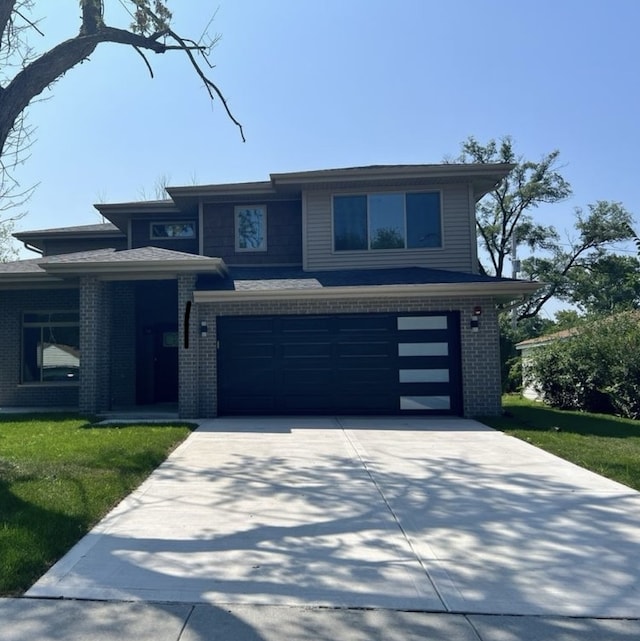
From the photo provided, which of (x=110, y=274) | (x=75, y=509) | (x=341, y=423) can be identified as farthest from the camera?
(x=110, y=274)

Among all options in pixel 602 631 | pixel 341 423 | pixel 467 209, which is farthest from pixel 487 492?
pixel 467 209

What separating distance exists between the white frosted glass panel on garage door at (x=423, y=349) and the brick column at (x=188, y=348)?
437 cm

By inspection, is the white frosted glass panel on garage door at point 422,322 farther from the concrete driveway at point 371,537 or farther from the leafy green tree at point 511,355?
the leafy green tree at point 511,355

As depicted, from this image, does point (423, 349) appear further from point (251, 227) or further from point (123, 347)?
point (123, 347)

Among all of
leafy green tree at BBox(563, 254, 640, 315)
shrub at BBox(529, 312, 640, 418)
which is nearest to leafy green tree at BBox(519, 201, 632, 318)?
leafy green tree at BBox(563, 254, 640, 315)

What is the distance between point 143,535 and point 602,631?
3.38 m

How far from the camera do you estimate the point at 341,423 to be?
10.5 m

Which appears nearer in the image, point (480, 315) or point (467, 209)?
point (480, 315)

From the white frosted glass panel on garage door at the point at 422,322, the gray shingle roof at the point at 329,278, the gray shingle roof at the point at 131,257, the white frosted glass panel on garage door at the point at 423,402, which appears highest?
the gray shingle roof at the point at 131,257

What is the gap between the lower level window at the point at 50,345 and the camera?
1370 centimetres

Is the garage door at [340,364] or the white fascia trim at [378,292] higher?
the white fascia trim at [378,292]

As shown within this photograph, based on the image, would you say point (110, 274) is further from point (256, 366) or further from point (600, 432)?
point (600, 432)

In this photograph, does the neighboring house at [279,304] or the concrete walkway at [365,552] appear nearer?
the concrete walkway at [365,552]

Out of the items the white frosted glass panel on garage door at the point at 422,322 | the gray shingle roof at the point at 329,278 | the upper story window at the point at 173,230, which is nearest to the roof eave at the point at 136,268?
the gray shingle roof at the point at 329,278
